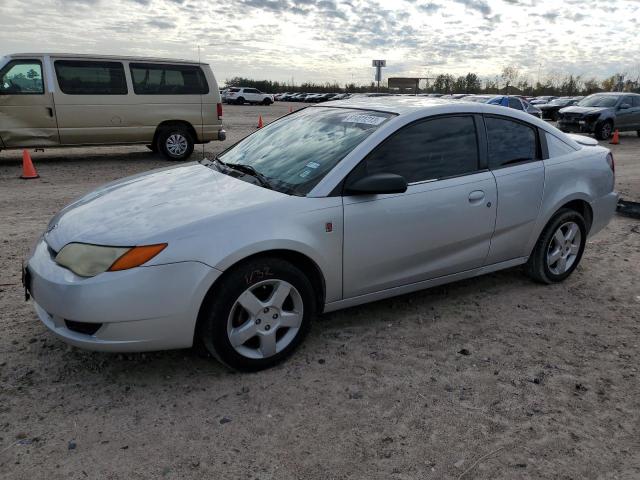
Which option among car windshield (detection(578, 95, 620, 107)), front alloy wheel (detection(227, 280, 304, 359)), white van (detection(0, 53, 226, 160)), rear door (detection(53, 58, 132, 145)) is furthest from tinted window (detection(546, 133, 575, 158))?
car windshield (detection(578, 95, 620, 107))

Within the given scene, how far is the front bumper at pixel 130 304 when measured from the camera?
2.73 metres

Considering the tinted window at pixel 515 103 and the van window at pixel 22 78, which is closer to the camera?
the van window at pixel 22 78

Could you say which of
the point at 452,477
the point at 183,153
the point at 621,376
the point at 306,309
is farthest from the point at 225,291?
the point at 183,153

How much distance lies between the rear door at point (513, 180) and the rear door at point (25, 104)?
904 cm

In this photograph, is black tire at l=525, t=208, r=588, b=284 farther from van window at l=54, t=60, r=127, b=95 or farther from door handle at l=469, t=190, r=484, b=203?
van window at l=54, t=60, r=127, b=95

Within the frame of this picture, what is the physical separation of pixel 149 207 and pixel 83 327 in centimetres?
79

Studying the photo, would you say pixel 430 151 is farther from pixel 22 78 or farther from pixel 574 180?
pixel 22 78

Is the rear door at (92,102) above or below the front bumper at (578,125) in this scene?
above

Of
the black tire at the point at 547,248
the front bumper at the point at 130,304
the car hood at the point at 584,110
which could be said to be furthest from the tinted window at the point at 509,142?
the car hood at the point at 584,110

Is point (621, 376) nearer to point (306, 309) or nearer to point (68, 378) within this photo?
point (306, 309)

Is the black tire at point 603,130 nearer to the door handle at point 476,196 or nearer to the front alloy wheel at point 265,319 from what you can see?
the door handle at point 476,196

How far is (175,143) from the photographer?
11.6 meters

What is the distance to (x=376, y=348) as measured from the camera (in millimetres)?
3518

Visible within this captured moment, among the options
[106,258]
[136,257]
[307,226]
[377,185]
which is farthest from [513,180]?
[106,258]
